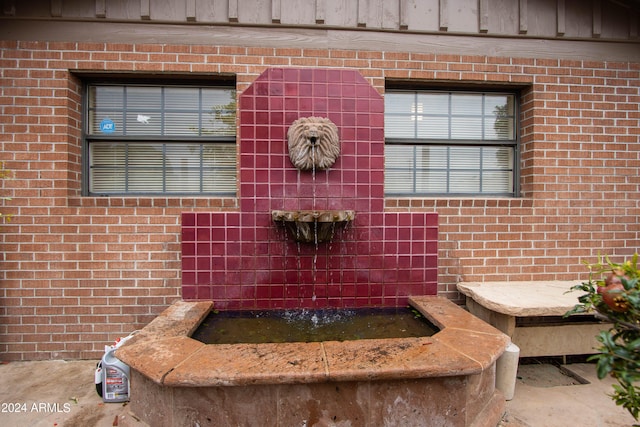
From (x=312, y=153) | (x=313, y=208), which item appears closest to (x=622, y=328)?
(x=313, y=208)

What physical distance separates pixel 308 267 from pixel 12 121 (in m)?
3.21

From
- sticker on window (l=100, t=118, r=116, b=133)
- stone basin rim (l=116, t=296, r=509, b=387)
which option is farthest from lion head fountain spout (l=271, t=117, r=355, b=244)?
sticker on window (l=100, t=118, r=116, b=133)

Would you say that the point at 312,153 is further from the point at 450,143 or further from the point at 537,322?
the point at 537,322

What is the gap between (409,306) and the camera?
3.14 metres

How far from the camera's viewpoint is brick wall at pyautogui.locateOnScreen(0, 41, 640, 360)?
3059 millimetres

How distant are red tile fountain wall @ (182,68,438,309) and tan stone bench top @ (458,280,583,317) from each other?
0.44 m

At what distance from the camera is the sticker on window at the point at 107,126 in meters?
3.33

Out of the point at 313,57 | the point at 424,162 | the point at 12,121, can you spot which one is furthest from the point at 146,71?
the point at 424,162

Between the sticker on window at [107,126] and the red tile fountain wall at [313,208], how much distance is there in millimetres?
1417

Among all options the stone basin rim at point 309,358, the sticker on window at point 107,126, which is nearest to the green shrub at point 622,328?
the stone basin rim at point 309,358

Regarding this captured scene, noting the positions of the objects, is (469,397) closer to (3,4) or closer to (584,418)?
(584,418)

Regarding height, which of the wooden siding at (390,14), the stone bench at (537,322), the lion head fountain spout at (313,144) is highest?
the wooden siding at (390,14)

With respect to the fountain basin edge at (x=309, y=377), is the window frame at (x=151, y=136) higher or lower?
higher

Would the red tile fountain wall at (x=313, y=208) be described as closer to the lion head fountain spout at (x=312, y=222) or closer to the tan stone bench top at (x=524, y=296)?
the lion head fountain spout at (x=312, y=222)
